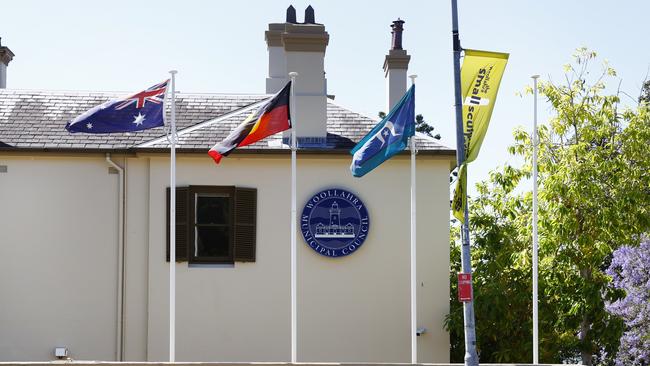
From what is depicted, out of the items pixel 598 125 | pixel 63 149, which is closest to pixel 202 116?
pixel 63 149

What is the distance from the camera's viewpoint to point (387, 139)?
1572 centimetres

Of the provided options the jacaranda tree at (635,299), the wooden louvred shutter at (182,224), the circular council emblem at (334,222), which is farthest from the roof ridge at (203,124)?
the jacaranda tree at (635,299)

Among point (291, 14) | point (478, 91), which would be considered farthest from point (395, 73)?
point (478, 91)

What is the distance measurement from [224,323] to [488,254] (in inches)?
198

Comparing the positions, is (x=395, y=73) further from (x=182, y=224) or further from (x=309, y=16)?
(x=182, y=224)

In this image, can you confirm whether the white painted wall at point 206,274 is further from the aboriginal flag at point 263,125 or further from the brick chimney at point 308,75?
the aboriginal flag at point 263,125

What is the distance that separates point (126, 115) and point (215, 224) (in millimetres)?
3116

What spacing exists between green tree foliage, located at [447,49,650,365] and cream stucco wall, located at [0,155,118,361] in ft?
20.4

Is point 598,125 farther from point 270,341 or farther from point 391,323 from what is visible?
point 270,341

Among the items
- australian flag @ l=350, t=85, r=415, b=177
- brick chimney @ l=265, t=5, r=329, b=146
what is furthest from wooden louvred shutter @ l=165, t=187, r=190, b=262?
australian flag @ l=350, t=85, r=415, b=177

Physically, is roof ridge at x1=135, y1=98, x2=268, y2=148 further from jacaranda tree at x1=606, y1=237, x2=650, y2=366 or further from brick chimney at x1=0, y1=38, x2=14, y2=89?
jacaranda tree at x1=606, y1=237, x2=650, y2=366

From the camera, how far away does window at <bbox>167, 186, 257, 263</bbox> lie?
18000 millimetres

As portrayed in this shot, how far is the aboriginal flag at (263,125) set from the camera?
15570 millimetres

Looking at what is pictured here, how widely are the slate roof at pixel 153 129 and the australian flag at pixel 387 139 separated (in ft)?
7.70
